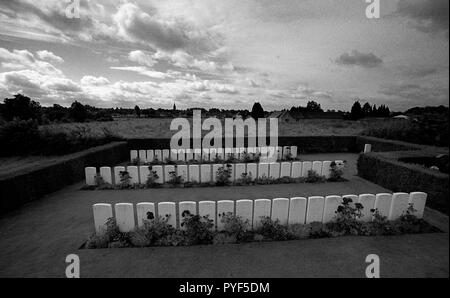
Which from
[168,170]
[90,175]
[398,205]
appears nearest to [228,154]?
[168,170]

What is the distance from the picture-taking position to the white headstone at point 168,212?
5.71 m

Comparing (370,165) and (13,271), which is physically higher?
(370,165)

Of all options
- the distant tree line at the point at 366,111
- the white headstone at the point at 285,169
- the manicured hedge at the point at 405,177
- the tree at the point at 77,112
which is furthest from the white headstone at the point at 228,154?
the distant tree line at the point at 366,111

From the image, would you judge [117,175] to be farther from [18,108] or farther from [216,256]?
[18,108]

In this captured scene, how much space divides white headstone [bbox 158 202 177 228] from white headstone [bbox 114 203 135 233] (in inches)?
27.7

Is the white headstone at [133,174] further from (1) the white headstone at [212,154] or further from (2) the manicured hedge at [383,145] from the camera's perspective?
(2) the manicured hedge at [383,145]

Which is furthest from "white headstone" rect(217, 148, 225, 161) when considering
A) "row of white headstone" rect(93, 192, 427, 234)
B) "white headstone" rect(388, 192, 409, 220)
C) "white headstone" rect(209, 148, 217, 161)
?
"white headstone" rect(388, 192, 409, 220)

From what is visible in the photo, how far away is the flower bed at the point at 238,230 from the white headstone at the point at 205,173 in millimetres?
4455

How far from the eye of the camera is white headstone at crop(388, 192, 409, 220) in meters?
6.23

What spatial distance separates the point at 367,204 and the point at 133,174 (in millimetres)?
8622
